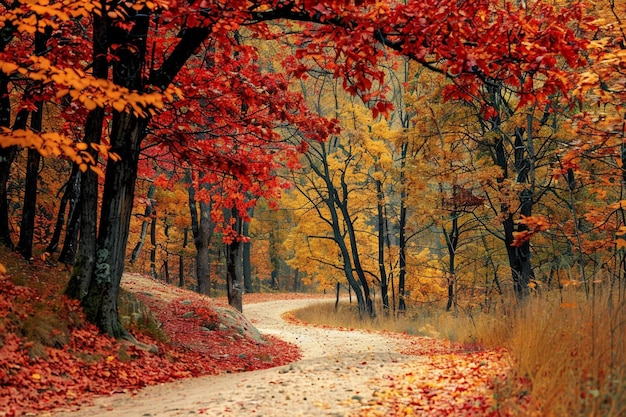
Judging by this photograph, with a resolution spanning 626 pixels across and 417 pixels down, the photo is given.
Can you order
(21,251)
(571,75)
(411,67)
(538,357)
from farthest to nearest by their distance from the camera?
(411,67), (21,251), (571,75), (538,357)

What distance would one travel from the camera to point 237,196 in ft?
35.3

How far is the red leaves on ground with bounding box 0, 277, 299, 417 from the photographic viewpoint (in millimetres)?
5156

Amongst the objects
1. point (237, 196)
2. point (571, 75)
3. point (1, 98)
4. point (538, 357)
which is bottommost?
point (538, 357)

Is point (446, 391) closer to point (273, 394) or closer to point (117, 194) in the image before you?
point (273, 394)

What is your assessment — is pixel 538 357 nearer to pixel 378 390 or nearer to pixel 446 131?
pixel 378 390

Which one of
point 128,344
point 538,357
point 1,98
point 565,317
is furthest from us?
point 1,98

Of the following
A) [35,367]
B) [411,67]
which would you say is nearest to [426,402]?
[35,367]

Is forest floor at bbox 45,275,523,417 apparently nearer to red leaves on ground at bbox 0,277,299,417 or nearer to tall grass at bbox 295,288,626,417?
tall grass at bbox 295,288,626,417

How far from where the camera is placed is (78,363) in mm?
6137

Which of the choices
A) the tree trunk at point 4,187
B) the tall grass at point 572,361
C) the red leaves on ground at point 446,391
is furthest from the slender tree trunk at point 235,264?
the tall grass at point 572,361

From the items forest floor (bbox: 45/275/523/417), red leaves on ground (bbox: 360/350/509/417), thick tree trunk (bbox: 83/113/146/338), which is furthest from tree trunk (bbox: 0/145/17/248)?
red leaves on ground (bbox: 360/350/509/417)

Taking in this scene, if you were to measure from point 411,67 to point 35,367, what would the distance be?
41.1ft

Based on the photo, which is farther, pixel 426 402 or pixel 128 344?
pixel 128 344

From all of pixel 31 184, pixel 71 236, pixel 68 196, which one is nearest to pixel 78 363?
pixel 31 184
